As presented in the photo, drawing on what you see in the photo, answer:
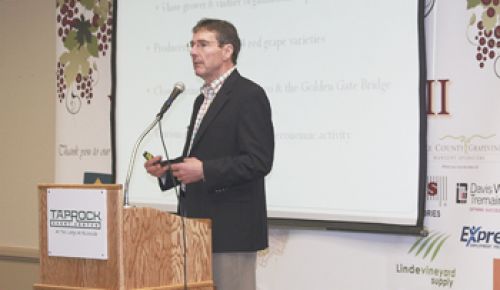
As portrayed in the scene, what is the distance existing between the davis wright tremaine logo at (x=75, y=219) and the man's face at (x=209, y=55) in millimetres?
730

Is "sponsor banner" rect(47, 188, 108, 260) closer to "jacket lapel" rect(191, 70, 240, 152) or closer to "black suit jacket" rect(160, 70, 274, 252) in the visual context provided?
"black suit jacket" rect(160, 70, 274, 252)

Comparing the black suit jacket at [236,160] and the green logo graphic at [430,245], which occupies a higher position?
the black suit jacket at [236,160]

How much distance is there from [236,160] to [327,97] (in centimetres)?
127

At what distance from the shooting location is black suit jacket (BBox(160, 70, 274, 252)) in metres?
2.61

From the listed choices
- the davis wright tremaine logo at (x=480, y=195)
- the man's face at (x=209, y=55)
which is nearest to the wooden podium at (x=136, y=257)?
→ the man's face at (x=209, y=55)

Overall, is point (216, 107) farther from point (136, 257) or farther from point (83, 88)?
point (83, 88)

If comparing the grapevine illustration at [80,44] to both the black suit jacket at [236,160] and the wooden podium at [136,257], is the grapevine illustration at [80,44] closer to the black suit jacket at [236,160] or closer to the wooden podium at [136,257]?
the black suit jacket at [236,160]

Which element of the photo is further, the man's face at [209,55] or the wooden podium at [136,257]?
the man's face at [209,55]

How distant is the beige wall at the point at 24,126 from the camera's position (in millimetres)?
5082

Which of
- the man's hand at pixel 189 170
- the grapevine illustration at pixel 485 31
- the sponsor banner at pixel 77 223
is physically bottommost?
the sponsor banner at pixel 77 223

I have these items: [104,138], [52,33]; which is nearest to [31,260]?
[104,138]

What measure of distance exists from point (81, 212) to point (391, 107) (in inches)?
67.8

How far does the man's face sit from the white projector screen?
3.34 ft

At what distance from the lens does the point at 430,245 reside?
11.6ft
